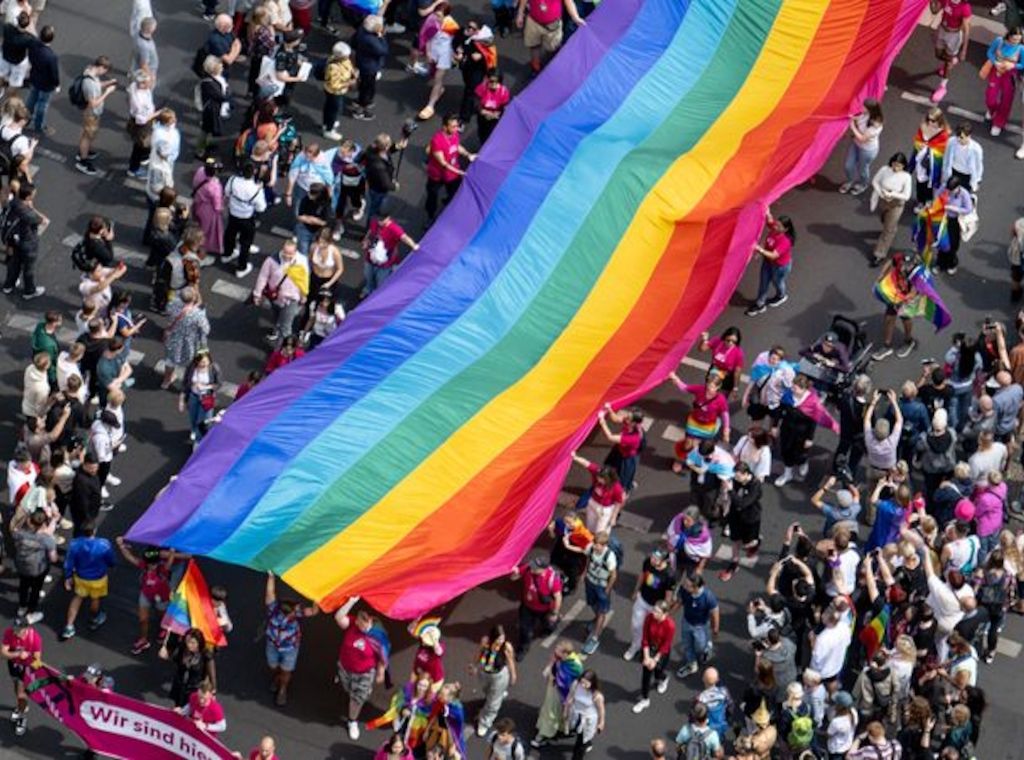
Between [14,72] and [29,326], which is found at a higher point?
[14,72]

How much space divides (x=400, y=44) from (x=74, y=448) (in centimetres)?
1028

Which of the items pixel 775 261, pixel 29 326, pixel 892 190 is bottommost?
pixel 29 326

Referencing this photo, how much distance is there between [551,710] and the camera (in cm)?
3203

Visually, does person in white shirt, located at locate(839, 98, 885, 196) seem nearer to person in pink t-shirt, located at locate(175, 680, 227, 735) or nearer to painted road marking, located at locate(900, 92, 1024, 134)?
painted road marking, located at locate(900, 92, 1024, 134)

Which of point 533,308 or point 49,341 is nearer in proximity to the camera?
point 49,341

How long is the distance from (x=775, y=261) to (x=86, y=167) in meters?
9.53

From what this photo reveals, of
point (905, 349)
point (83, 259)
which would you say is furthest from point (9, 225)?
point (905, 349)

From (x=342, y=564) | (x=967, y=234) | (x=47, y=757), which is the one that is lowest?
(x=47, y=757)

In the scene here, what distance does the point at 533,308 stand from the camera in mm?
35375

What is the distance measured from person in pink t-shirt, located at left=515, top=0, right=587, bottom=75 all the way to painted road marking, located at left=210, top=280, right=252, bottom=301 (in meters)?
5.92

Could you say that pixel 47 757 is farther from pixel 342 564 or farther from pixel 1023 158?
pixel 1023 158

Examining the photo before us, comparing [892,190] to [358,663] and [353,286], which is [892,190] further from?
[358,663]

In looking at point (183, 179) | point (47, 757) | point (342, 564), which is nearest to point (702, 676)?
point (342, 564)

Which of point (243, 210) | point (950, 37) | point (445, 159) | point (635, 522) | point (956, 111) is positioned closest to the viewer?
point (635, 522)
